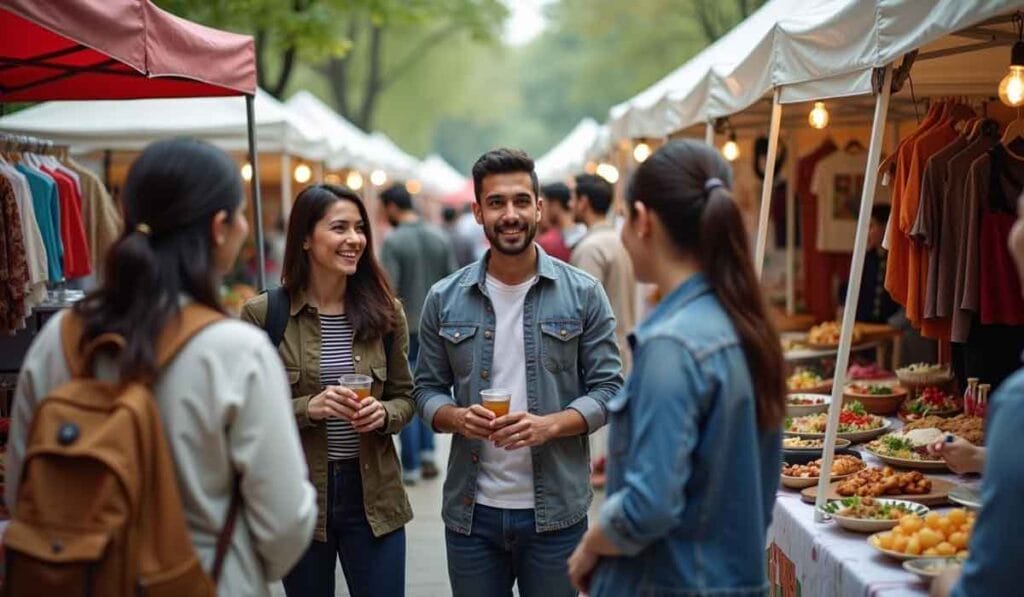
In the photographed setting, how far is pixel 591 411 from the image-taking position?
3.89 metres

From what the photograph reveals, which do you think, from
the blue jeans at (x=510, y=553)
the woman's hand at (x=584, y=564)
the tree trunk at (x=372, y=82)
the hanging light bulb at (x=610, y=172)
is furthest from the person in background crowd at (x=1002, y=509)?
the tree trunk at (x=372, y=82)

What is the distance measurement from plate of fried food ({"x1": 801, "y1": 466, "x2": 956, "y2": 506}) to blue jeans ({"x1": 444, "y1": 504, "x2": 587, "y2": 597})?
1331 millimetres

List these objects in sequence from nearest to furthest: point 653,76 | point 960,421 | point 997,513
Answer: point 997,513 < point 960,421 < point 653,76

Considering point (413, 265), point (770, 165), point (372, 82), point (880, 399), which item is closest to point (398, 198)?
point (413, 265)

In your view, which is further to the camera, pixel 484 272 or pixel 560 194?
pixel 560 194

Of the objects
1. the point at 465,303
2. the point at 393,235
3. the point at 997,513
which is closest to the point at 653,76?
the point at 393,235

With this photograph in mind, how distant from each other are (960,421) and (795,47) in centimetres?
209

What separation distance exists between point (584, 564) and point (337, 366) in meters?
1.58

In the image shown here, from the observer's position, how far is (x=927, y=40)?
399cm

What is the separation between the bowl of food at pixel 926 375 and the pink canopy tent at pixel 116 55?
392cm

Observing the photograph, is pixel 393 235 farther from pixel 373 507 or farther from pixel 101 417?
pixel 101 417

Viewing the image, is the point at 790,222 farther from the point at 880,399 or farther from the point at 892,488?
the point at 892,488

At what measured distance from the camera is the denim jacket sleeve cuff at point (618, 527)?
2615mm

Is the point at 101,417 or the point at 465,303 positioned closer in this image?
the point at 101,417
